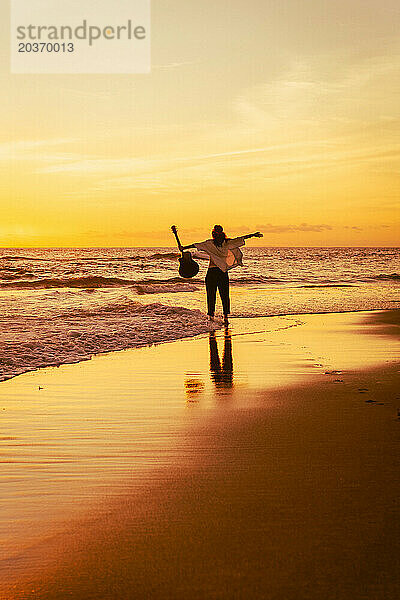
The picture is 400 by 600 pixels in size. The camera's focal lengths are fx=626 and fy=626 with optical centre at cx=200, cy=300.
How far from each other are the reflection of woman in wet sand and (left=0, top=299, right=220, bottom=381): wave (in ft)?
4.79

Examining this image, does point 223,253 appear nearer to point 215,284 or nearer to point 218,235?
point 218,235

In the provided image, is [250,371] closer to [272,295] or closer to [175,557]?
[175,557]

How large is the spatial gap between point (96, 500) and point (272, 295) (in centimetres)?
2170

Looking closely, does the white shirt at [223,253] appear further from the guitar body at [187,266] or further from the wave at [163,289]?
the wave at [163,289]

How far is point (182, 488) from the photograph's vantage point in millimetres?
3748

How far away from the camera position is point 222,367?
856cm

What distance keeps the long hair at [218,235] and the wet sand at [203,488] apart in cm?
804

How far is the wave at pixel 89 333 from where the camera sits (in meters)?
9.45

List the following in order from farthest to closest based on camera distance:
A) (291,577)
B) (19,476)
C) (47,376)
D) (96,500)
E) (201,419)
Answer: (47,376) < (201,419) < (19,476) < (96,500) < (291,577)

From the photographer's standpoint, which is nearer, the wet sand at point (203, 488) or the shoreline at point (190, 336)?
the wet sand at point (203, 488)

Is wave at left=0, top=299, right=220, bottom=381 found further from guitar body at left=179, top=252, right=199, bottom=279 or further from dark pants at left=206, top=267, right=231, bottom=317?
guitar body at left=179, top=252, right=199, bottom=279

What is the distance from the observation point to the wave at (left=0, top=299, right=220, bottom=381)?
945 centimetres

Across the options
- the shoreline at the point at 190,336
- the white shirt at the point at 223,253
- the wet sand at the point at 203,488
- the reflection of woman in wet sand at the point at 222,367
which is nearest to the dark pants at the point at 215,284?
the white shirt at the point at 223,253

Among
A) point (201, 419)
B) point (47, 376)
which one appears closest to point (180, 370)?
point (47, 376)
